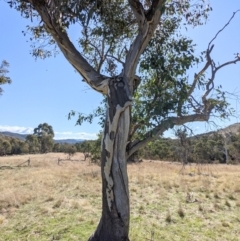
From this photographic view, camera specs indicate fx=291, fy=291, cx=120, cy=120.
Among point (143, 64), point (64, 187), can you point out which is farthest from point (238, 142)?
point (143, 64)

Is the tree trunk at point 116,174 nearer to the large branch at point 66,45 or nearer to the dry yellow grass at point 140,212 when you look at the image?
the large branch at point 66,45

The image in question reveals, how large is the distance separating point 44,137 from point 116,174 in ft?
186

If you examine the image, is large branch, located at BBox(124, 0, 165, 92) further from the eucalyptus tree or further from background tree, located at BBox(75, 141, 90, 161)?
background tree, located at BBox(75, 141, 90, 161)

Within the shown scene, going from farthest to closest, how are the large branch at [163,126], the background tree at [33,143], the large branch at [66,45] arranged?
1. the background tree at [33,143]
2. the large branch at [66,45]
3. the large branch at [163,126]

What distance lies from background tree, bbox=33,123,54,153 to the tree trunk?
5554cm

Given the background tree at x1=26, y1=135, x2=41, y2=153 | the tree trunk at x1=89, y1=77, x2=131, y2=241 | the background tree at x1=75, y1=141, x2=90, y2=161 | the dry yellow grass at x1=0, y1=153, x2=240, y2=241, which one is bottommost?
the dry yellow grass at x1=0, y1=153, x2=240, y2=241

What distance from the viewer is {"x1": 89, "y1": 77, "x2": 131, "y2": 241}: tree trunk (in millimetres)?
4211

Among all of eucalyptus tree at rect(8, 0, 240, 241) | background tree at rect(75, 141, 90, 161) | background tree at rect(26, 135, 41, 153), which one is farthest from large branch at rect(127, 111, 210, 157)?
background tree at rect(26, 135, 41, 153)

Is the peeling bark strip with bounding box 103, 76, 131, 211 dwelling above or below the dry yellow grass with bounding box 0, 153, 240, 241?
above

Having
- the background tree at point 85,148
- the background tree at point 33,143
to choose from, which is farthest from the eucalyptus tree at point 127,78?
the background tree at point 33,143

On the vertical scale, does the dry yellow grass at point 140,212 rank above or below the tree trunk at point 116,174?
below

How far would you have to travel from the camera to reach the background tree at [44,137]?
5828 cm

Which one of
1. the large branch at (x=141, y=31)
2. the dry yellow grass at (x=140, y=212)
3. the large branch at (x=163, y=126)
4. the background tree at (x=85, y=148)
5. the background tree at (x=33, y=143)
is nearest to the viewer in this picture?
the large branch at (x=163, y=126)

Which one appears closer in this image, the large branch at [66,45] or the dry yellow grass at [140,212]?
the large branch at [66,45]
